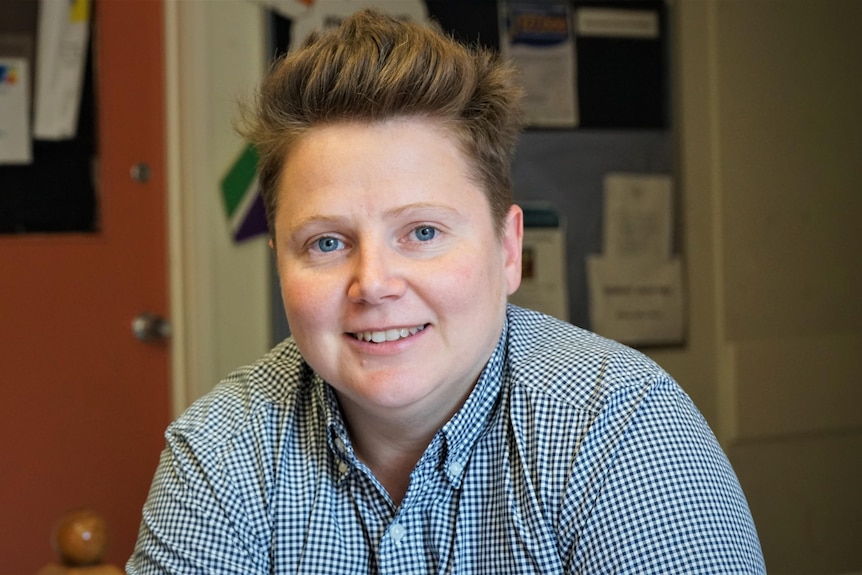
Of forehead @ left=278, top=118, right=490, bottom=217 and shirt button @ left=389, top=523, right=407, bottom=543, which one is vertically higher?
forehead @ left=278, top=118, right=490, bottom=217

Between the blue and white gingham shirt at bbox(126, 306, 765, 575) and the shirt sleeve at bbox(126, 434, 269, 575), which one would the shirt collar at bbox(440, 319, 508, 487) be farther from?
the shirt sleeve at bbox(126, 434, 269, 575)

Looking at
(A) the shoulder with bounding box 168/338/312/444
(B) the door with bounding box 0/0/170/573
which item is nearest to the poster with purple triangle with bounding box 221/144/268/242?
(B) the door with bounding box 0/0/170/573

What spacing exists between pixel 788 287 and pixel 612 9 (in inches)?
39.9

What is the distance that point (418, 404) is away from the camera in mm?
1286

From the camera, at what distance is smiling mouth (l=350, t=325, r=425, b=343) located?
1.22m

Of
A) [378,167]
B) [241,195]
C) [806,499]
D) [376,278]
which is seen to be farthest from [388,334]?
[806,499]

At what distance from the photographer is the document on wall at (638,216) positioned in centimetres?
295

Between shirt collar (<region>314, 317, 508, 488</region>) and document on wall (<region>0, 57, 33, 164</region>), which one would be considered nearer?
shirt collar (<region>314, 317, 508, 488</region>)

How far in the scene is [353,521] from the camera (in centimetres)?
134

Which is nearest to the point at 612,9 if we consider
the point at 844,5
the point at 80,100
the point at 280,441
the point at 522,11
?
the point at 522,11

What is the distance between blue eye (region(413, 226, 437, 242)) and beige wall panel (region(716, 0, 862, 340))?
6.56 ft

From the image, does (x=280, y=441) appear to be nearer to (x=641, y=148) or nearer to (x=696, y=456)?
(x=696, y=456)

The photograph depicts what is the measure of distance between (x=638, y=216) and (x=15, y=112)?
1.74 metres

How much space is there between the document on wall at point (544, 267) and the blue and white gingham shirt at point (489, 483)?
1375mm
